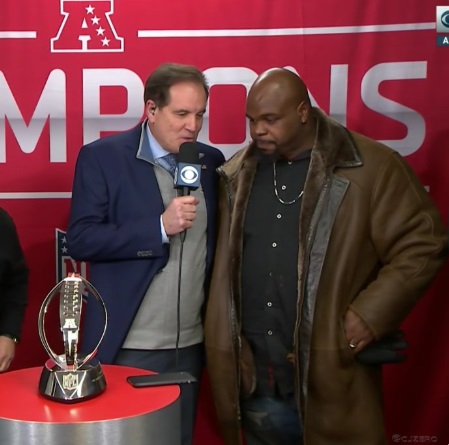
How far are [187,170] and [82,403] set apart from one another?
2.39ft

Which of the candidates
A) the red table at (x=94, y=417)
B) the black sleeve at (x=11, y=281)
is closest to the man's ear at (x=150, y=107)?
the black sleeve at (x=11, y=281)

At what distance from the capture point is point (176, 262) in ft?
7.55

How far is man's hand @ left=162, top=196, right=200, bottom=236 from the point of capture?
203 cm

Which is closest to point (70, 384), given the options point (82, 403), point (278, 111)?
point (82, 403)

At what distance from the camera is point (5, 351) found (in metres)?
2.31

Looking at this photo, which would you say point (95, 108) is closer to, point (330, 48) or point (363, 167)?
point (330, 48)

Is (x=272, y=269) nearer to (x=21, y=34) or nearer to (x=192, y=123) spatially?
(x=192, y=123)

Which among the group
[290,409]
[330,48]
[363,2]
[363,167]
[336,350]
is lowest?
[290,409]

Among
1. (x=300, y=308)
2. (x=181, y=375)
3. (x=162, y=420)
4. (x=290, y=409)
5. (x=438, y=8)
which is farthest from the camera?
(x=438, y=8)

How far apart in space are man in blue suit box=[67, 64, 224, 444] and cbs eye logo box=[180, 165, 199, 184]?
23 centimetres

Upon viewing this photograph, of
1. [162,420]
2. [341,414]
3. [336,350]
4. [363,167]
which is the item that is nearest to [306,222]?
[363,167]

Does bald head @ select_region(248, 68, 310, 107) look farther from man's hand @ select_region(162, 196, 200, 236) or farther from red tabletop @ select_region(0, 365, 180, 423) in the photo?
red tabletop @ select_region(0, 365, 180, 423)

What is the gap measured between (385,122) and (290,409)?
1.25 m

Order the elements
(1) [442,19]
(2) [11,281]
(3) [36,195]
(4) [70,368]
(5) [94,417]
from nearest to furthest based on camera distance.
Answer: (5) [94,417]
(4) [70,368]
(2) [11,281]
(1) [442,19]
(3) [36,195]
